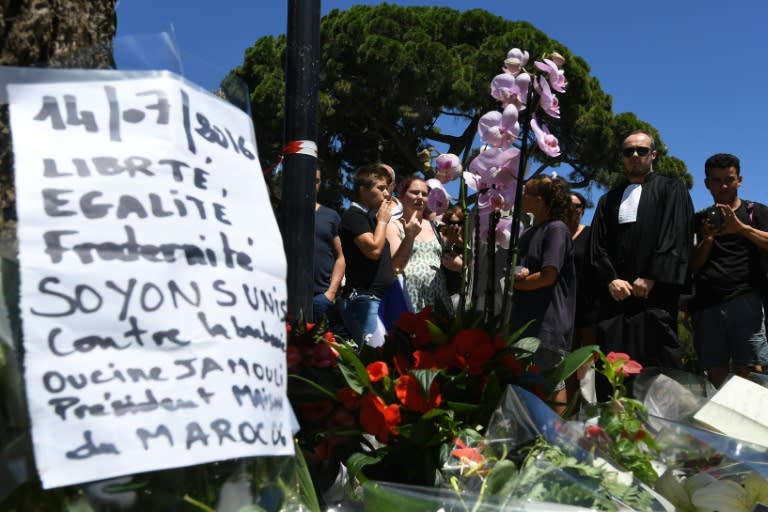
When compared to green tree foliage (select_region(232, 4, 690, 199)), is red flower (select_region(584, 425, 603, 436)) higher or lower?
lower

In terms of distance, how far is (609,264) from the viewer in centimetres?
341

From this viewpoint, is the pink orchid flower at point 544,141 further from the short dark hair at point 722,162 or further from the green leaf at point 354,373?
the short dark hair at point 722,162


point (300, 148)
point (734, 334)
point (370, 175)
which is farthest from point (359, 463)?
point (734, 334)

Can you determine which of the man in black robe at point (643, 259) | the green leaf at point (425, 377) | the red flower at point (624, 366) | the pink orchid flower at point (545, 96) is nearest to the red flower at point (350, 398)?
the green leaf at point (425, 377)

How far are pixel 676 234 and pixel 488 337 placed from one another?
226cm

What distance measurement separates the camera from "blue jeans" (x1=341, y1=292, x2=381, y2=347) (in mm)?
3154

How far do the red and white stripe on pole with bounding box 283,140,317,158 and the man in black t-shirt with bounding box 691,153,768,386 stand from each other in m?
2.32

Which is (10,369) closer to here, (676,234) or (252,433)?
(252,433)

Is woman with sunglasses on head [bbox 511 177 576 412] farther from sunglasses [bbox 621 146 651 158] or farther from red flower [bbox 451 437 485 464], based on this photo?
red flower [bbox 451 437 485 464]

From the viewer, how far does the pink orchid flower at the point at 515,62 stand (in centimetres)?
157

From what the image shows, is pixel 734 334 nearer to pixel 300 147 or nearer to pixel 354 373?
pixel 300 147

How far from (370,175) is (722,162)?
69.7 inches

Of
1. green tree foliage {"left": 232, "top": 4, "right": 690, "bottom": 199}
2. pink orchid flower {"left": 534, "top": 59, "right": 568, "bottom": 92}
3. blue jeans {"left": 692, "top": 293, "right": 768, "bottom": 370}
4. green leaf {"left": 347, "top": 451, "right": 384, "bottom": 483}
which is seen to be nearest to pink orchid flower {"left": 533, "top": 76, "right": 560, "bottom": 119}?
pink orchid flower {"left": 534, "top": 59, "right": 568, "bottom": 92}

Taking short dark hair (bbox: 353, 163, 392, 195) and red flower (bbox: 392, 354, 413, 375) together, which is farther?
short dark hair (bbox: 353, 163, 392, 195)
